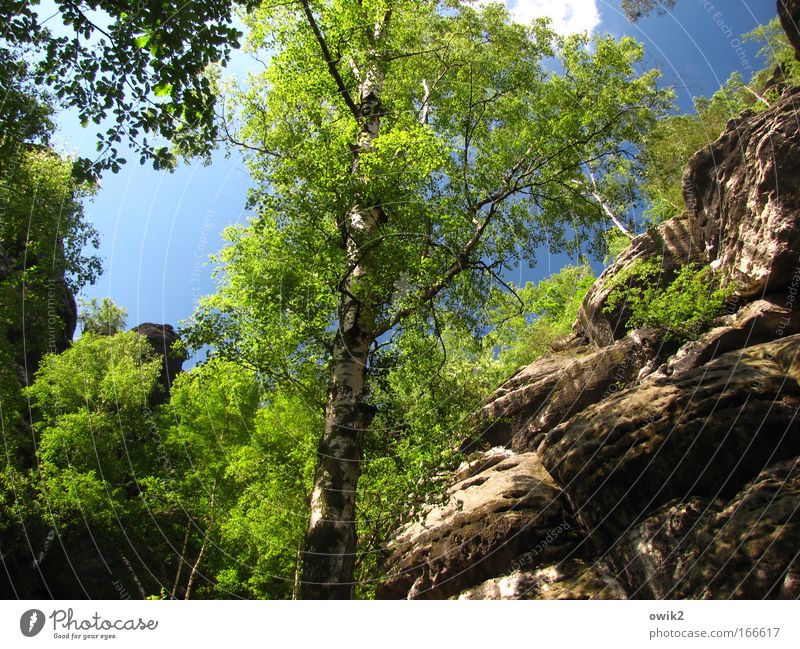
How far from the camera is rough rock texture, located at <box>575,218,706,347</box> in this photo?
21.2m

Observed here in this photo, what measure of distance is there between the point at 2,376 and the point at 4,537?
377 inches

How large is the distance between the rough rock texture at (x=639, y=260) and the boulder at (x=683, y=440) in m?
9.87

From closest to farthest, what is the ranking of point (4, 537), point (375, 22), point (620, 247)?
point (375, 22), point (4, 537), point (620, 247)

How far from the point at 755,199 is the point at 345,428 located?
16.2 m

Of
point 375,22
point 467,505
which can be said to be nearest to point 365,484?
point 467,505

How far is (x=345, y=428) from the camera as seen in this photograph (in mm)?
7812

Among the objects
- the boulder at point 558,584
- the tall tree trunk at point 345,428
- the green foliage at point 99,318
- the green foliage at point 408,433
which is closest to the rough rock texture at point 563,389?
the green foliage at point 408,433

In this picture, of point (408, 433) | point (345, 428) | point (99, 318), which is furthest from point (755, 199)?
point (99, 318)

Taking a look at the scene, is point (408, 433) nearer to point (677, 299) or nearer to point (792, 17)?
point (677, 299)

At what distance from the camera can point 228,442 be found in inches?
957

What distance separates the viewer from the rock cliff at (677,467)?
805cm

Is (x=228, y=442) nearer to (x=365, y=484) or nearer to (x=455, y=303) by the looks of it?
(x=365, y=484)

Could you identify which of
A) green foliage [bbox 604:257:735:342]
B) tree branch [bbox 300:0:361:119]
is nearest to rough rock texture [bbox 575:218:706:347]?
green foliage [bbox 604:257:735:342]
